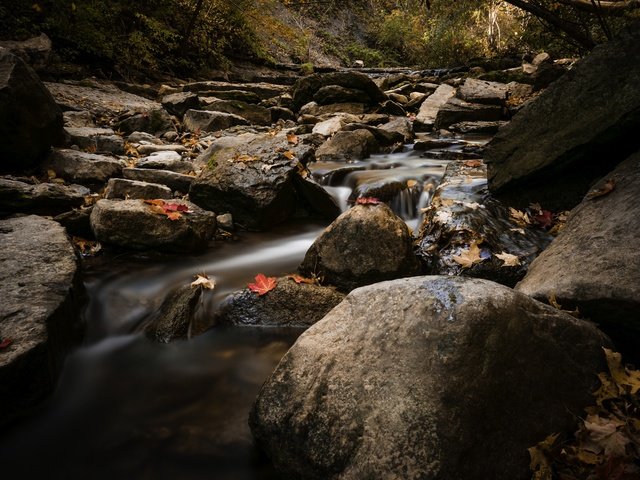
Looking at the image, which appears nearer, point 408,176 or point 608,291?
point 608,291

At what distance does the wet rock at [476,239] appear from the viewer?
11.0ft

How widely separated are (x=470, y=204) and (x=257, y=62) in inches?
706

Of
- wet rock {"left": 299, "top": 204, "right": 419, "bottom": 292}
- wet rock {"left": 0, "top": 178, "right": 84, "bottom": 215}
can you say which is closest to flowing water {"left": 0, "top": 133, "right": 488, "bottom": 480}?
wet rock {"left": 299, "top": 204, "right": 419, "bottom": 292}

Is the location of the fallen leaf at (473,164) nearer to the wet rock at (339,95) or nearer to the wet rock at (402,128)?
the wet rock at (402,128)

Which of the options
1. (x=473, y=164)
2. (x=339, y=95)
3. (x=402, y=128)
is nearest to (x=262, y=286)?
(x=473, y=164)

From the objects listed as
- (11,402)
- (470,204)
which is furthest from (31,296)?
(470,204)

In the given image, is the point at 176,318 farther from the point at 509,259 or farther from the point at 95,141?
the point at 95,141

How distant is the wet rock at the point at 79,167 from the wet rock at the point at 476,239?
15.4ft

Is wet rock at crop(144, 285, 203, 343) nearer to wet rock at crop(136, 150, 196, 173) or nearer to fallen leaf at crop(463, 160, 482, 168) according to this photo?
wet rock at crop(136, 150, 196, 173)

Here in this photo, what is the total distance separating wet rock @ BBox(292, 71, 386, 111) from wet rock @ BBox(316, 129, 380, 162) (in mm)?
4671

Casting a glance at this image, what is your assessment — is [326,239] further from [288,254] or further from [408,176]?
[408,176]

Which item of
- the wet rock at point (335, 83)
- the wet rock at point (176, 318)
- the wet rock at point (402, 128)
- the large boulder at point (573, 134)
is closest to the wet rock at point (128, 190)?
the wet rock at point (176, 318)

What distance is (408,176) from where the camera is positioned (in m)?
6.02

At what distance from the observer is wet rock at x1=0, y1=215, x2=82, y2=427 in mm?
2170
